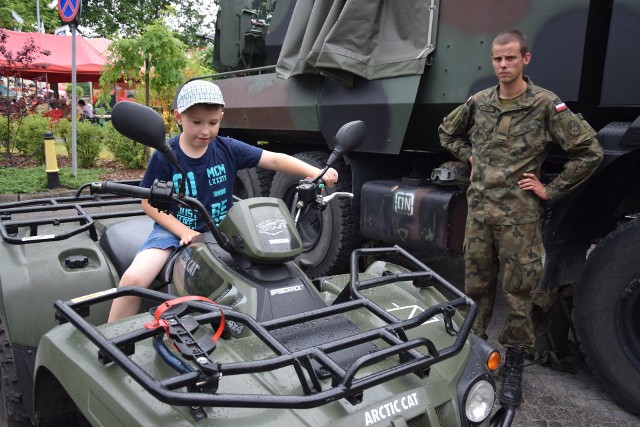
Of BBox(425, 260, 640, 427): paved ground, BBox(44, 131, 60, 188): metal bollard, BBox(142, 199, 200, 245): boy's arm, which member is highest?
BBox(142, 199, 200, 245): boy's arm

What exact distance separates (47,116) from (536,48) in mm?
11333

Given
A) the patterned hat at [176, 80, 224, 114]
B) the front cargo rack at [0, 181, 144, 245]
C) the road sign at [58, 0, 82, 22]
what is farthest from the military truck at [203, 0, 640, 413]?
the road sign at [58, 0, 82, 22]

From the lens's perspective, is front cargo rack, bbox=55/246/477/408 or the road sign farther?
the road sign

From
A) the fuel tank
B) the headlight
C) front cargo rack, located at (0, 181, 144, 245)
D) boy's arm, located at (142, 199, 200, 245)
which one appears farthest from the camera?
the fuel tank

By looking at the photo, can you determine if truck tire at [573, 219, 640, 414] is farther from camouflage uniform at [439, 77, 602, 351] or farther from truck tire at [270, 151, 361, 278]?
truck tire at [270, 151, 361, 278]

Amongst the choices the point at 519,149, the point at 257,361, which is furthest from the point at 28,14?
the point at 257,361

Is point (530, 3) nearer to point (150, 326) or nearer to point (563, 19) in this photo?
point (563, 19)

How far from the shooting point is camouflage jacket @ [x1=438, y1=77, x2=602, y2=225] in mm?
3146

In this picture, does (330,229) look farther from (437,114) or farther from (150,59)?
(150,59)

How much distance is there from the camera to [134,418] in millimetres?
1566

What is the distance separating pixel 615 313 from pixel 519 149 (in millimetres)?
1019

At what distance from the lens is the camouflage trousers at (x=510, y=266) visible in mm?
3357

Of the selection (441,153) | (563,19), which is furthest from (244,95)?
(563,19)

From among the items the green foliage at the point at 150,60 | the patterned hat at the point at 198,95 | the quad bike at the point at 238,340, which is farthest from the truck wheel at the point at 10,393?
the green foliage at the point at 150,60
